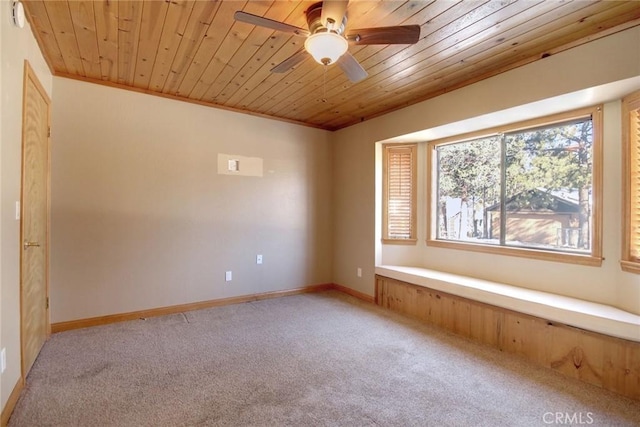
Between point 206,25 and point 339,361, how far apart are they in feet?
9.27

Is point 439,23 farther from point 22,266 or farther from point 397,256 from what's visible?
point 22,266

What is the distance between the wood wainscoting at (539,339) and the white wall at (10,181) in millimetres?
3525

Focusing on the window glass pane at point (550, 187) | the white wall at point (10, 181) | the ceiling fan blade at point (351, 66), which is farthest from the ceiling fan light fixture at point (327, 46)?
the window glass pane at point (550, 187)

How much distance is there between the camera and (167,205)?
3625 millimetres

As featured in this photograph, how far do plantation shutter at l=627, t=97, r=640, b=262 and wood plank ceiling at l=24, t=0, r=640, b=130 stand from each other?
70 centimetres

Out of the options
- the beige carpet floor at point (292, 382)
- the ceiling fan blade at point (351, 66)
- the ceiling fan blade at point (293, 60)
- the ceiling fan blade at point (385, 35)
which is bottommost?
the beige carpet floor at point (292, 382)

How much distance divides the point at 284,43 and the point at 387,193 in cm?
247

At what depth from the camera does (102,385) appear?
2186mm

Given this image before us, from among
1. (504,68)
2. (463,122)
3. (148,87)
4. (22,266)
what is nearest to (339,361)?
(22,266)

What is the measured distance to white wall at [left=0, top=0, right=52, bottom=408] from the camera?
68.9 inches

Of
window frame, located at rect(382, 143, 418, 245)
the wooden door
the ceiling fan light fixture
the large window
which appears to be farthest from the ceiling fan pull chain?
the wooden door

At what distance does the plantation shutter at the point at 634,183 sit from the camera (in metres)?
2.33

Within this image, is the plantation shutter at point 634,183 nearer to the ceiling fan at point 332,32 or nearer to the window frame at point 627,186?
the window frame at point 627,186

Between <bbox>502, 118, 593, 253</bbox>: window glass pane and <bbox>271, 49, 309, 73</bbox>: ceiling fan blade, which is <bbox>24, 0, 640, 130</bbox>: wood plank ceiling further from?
<bbox>502, 118, 593, 253</bbox>: window glass pane
